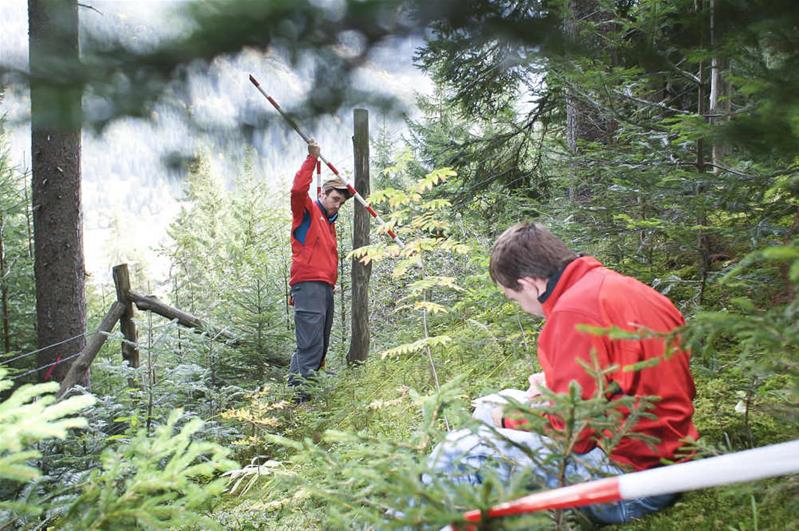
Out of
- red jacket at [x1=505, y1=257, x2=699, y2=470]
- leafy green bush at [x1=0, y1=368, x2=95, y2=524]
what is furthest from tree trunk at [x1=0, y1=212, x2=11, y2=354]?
red jacket at [x1=505, y1=257, x2=699, y2=470]

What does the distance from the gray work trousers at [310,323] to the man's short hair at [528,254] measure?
12.7 feet

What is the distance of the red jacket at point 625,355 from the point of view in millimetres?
1780

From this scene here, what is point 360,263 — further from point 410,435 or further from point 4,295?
point 4,295

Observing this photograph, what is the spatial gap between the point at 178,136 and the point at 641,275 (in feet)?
10.6

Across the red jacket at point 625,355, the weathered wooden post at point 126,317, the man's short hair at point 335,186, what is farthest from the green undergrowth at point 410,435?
the man's short hair at point 335,186

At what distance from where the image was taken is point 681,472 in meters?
1.17

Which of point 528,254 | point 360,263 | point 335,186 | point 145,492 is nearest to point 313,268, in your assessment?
point 335,186

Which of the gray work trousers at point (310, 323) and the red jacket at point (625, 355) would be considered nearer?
the red jacket at point (625, 355)

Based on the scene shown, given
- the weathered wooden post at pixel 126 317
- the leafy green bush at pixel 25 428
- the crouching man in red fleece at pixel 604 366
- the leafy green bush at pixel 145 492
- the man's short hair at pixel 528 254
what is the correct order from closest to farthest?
the leafy green bush at pixel 25 428 → the leafy green bush at pixel 145 492 → the crouching man in red fleece at pixel 604 366 → the man's short hair at pixel 528 254 → the weathered wooden post at pixel 126 317

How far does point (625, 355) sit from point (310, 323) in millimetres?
4447

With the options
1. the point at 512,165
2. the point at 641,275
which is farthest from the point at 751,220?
the point at 512,165

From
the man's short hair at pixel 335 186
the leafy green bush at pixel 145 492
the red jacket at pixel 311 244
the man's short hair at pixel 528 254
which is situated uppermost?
the man's short hair at pixel 335 186

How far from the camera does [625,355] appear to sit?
69.6 inches

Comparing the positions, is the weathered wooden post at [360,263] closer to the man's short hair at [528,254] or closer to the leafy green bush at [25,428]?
the man's short hair at [528,254]
